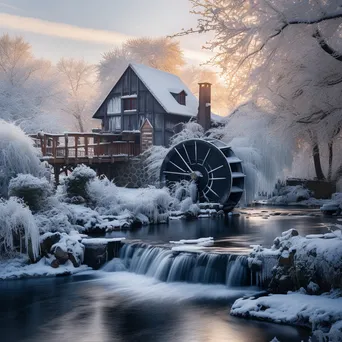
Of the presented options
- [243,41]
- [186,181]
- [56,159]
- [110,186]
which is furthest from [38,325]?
[186,181]

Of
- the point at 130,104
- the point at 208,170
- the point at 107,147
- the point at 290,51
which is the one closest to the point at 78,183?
the point at 208,170

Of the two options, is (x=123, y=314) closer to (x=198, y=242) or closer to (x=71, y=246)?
(x=71, y=246)

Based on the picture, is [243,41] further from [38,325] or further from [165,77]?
[165,77]

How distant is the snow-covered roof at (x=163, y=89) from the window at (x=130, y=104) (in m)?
1.41

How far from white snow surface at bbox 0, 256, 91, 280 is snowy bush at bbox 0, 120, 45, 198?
3891mm

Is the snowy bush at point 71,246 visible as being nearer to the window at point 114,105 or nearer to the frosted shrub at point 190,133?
the frosted shrub at point 190,133

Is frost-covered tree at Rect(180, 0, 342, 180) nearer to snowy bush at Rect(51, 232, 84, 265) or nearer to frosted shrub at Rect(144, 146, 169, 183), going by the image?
snowy bush at Rect(51, 232, 84, 265)

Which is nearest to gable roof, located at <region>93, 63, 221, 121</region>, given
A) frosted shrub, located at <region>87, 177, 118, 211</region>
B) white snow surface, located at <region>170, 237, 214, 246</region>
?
frosted shrub, located at <region>87, 177, 118, 211</region>

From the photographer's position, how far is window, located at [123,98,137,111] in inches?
1312

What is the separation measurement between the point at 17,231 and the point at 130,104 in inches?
763

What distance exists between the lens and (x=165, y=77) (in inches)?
1421

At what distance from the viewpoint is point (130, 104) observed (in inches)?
1318

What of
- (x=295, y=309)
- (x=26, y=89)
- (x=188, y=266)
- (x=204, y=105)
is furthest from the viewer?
(x=26, y=89)

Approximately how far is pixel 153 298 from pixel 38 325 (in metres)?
2.70
